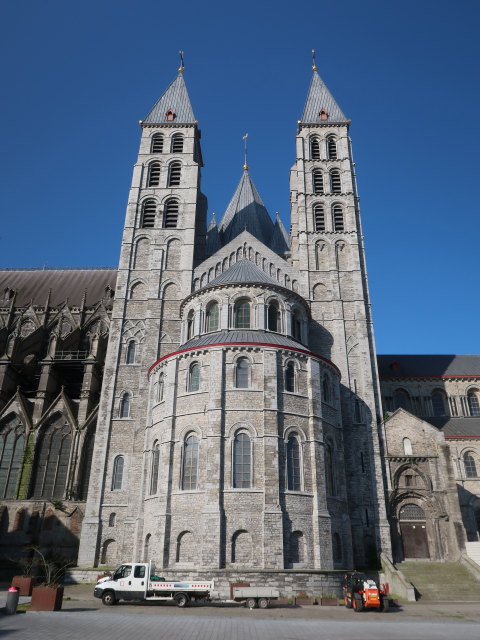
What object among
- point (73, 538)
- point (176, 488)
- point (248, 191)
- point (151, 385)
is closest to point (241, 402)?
point (176, 488)

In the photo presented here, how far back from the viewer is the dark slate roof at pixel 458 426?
3784cm

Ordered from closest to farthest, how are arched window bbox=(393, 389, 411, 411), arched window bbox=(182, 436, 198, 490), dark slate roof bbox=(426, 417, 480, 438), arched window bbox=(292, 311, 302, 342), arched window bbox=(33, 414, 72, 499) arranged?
arched window bbox=(182, 436, 198, 490) < arched window bbox=(33, 414, 72, 499) < arched window bbox=(292, 311, 302, 342) < dark slate roof bbox=(426, 417, 480, 438) < arched window bbox=(393, 389, 411, 411)

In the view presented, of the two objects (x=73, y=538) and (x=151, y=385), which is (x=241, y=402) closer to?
(x=151, y=385)

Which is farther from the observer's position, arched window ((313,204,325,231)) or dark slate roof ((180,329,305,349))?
arched window ((313,204,325,231))

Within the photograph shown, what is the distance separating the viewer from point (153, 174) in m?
42.7

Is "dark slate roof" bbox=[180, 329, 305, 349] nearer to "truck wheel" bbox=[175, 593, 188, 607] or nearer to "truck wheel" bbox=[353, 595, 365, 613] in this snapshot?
"truck wheel" bbox=[175, 593, 188, 607]

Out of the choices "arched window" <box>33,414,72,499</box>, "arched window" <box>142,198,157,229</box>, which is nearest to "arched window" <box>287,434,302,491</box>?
"arched window" <box>33,414,72,499</box>

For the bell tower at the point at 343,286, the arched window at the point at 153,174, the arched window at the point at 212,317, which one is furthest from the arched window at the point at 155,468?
the arched window at the point at 153,174

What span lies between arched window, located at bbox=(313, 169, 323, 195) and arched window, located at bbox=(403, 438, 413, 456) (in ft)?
70.3

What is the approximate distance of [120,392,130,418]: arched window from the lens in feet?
107

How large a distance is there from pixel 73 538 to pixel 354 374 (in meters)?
20.6

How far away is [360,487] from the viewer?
30094 mm

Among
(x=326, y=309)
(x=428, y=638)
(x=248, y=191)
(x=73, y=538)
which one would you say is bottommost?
(x=428, y=638)

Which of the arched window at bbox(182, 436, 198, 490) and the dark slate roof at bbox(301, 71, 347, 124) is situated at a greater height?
the dark slate roof at bbox(301, 71, 347, 124)
